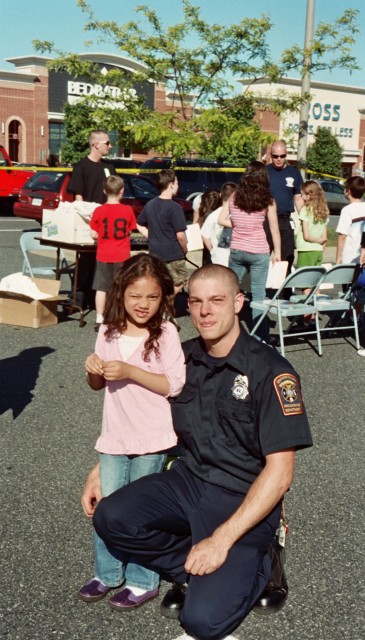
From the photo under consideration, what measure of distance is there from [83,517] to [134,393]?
1122mm

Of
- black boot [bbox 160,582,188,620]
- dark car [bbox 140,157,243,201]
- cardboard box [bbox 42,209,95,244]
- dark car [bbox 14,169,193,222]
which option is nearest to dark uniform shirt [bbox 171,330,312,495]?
black boot [bbox 160,582,188,620]

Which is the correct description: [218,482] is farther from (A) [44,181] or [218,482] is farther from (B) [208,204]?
(A) [44,181]

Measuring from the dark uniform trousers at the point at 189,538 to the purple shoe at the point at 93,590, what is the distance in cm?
16

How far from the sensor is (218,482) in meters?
3.31

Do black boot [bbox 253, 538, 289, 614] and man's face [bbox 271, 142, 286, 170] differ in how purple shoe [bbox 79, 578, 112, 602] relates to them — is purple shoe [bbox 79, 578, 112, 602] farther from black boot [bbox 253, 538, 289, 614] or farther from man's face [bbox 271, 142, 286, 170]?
man's face [bbox 271, 142, 286, 170]

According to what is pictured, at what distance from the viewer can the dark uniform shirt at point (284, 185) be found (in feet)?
31.3

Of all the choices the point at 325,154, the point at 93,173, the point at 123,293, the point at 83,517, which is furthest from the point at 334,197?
the point at 123,293

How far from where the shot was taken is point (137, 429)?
354 centimetres

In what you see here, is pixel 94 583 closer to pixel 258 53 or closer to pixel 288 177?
pixel 288 177

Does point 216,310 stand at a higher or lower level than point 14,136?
lower

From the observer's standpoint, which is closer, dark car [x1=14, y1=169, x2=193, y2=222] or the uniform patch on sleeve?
the uniform patch on sleeve

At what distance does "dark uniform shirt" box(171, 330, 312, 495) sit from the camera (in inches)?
122

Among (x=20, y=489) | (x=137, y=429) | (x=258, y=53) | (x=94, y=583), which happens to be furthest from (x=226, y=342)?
(x=258, y=53)

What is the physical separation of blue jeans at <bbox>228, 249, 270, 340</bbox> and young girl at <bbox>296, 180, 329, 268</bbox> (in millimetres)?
1149
